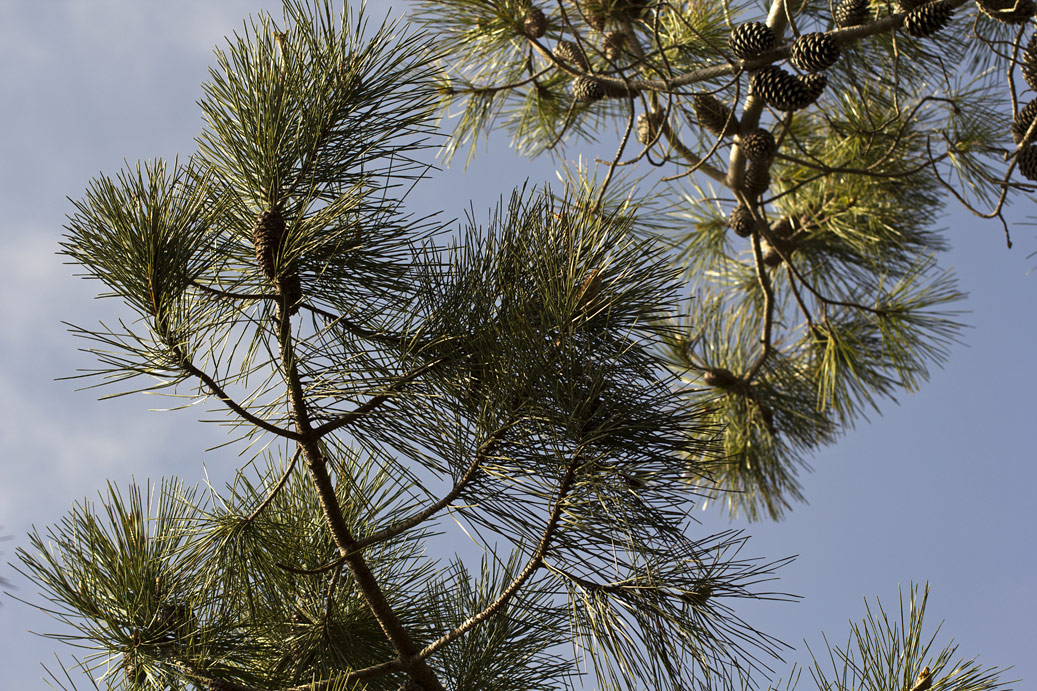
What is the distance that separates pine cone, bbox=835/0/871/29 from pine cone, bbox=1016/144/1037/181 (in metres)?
0.29

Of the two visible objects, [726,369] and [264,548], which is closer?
[264,548]

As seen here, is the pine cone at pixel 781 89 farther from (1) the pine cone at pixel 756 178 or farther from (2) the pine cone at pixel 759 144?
(1) the pine cone at pixel 756 178

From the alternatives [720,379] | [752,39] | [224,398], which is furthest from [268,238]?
[720,379]

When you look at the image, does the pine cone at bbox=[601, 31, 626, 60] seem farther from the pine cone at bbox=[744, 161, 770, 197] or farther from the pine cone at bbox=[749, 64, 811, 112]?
the pine cone at bbox=[749, 64, 811, 112]

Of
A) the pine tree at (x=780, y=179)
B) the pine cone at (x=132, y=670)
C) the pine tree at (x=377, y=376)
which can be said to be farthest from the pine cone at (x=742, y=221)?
the pine cone at (x=132, y=670)

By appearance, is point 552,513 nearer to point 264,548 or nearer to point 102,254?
point 264,548

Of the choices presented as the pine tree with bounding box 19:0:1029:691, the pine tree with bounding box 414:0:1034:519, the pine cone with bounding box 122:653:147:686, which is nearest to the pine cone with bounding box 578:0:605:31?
the pine tree with bounding box 414:0:1034:519

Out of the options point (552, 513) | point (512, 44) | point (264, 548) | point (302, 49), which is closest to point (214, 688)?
point (264, 548)

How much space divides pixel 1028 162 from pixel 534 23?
951mm

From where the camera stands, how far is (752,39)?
4.16 ft

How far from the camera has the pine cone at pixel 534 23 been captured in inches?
70.7

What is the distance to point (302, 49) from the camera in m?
0.98

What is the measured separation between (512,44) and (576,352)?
1.29 metres

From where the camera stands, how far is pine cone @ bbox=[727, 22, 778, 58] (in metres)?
1.26
